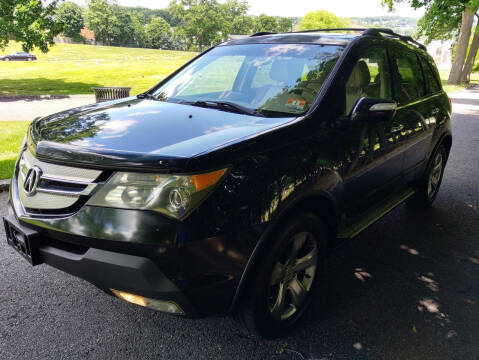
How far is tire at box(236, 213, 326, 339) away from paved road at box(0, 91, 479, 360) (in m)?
0.18

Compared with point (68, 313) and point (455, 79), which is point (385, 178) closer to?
point (68, 313)

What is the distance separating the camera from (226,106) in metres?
3.04

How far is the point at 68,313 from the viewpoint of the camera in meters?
2.91

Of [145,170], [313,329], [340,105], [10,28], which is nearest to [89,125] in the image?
[145,170]

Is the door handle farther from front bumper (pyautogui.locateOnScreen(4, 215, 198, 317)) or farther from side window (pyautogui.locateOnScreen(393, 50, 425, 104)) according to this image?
front bumper (pyautogui.locateOnScreen(4, 215, 198, 317))

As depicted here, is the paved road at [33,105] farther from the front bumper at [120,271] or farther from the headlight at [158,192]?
the headlight at [158,192]

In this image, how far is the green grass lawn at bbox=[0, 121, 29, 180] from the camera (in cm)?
610

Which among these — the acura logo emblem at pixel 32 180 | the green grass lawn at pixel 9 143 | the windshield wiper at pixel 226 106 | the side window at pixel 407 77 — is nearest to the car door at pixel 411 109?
the side window at pixel 407 77

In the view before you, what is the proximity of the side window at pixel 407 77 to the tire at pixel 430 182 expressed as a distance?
912 mm

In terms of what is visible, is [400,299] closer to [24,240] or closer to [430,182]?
[430,182]

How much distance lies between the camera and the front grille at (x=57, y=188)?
2143 millimetres

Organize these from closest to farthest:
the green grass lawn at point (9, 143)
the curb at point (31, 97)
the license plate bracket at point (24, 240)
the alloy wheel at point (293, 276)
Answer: the license plate bracket at point (24, 240), the alloy wheel at point (293, 276), the green grass lawn at point (9, 143), the curb at point (31, 97)

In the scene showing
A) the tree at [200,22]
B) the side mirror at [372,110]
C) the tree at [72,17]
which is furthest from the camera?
the tree at [72,17]

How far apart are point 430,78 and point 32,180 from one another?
4116mm
